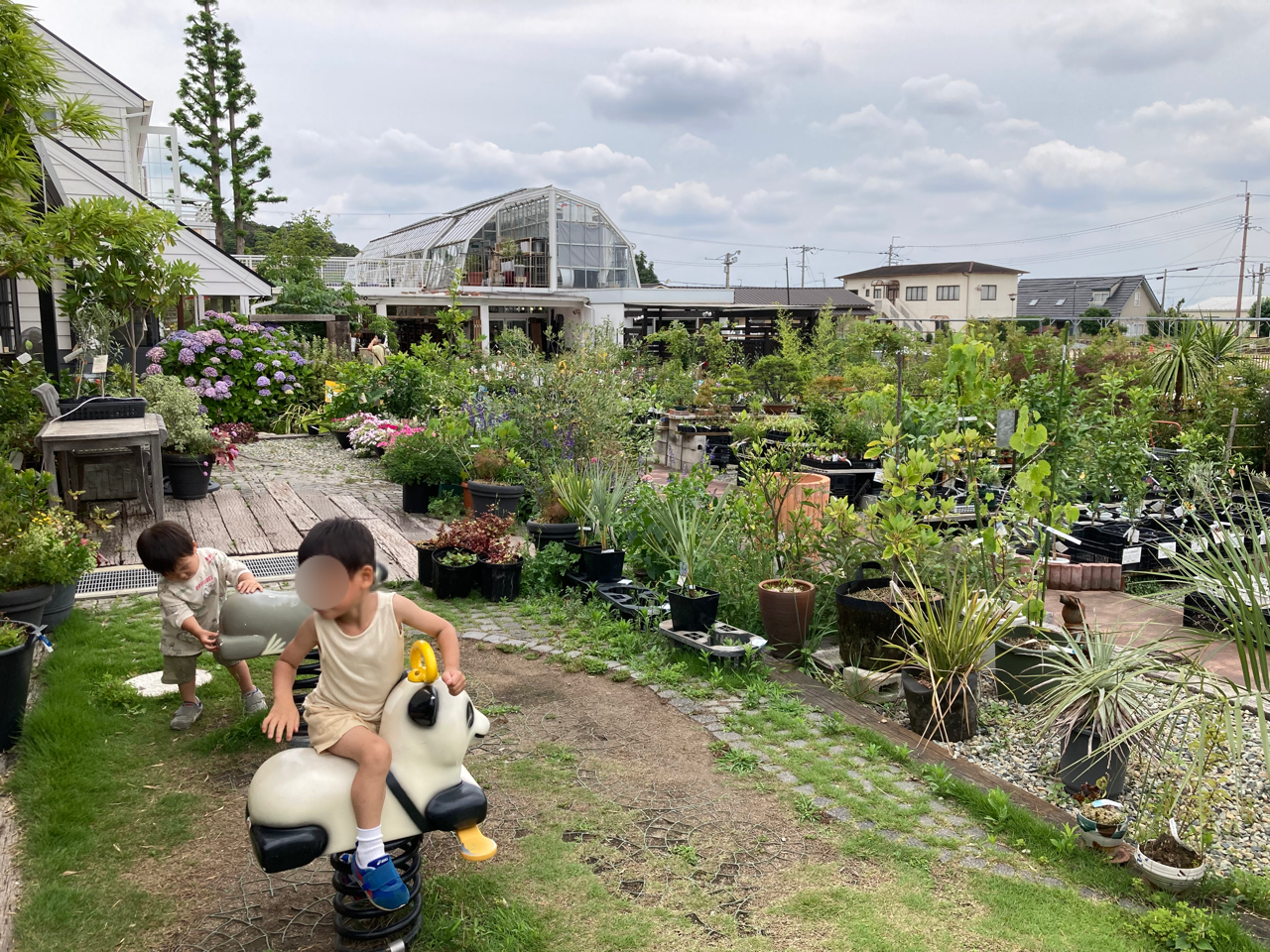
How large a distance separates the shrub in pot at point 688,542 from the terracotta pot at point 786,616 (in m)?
0.29

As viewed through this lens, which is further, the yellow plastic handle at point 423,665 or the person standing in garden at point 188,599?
the person standing in garden at point 188,599

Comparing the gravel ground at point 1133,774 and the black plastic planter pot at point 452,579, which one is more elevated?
the black plastic planter pot at point 452,579

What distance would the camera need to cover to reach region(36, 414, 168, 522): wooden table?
5980 millimetres

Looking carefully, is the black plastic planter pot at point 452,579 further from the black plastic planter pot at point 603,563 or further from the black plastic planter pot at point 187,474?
the black plastic planter pot at point 187,474

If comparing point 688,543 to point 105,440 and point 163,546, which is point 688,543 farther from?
point 105,440

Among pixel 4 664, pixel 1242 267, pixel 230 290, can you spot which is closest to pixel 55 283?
pixel 230 290

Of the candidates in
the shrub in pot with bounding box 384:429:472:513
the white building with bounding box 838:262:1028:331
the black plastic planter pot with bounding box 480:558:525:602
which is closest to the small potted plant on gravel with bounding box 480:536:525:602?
the black plastic planter pot with bounding box 480:558:525:602

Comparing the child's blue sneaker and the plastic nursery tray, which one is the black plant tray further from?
the child's blue sneaker

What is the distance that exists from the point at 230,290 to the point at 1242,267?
54559 millimetres

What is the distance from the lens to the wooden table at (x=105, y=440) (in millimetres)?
5980

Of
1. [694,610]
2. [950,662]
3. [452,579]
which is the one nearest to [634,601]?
[694,610]

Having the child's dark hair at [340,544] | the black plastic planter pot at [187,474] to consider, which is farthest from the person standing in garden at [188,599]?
the black plastic planter pot at [187,474]

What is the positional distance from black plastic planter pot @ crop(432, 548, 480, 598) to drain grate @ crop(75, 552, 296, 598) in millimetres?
870

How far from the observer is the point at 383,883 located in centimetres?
221
